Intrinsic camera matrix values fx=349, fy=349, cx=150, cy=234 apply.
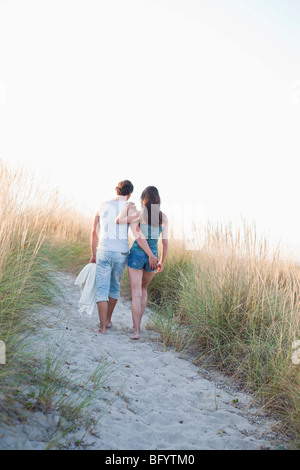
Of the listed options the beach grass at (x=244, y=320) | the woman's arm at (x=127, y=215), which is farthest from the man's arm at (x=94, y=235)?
the beach grass at (x=244, y=320)

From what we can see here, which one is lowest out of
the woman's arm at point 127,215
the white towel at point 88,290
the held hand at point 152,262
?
the white towel at point 88,290

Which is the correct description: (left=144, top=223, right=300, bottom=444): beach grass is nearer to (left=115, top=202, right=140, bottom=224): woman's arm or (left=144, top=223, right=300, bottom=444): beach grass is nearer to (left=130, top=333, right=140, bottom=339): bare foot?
(left=130, top=333, right=140, bottom=339): bare foot

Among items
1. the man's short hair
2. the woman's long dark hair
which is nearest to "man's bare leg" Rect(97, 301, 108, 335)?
the woman's long dark hair

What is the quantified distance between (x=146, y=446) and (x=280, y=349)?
4.71ft

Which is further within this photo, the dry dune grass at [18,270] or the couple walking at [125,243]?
the couple walking at [125,243]

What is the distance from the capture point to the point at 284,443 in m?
2.43

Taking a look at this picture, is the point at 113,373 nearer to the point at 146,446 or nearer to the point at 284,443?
the point at 146,446

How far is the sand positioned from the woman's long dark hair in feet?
4.88

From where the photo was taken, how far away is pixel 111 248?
4.24 m

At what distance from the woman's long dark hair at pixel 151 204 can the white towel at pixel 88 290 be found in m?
0.92

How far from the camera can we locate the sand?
2.17 metres

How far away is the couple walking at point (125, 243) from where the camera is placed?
4.21 meters

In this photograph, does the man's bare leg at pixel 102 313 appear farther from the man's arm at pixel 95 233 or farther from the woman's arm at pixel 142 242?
the woman's arm at pixel 142 242
